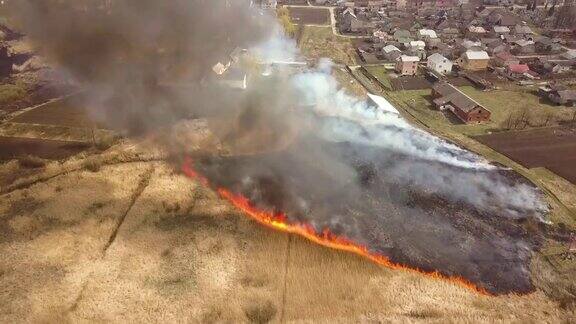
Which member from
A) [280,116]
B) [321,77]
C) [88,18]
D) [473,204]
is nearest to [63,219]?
[88,18]

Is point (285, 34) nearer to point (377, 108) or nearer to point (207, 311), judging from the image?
point (377, 108)

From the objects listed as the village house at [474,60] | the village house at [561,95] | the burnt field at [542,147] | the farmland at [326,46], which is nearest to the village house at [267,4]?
the farmland at [326,46]

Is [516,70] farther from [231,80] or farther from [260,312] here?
[260,312]

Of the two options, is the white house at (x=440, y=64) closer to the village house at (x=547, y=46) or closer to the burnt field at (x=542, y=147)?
the burnt field at (x=542, y=147)

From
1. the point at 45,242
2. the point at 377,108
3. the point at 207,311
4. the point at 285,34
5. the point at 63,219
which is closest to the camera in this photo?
the point at 207,311

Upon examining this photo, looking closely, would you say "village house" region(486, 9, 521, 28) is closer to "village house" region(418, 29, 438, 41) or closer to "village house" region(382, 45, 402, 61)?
"village house" region(418, 29, 438, 41)

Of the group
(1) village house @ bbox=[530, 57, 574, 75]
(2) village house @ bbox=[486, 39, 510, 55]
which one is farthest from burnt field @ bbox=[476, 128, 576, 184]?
(2) village house @ bbox=[486, 39, 510, 55]

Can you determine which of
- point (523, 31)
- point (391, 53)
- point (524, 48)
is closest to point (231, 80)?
point (391, 53)
